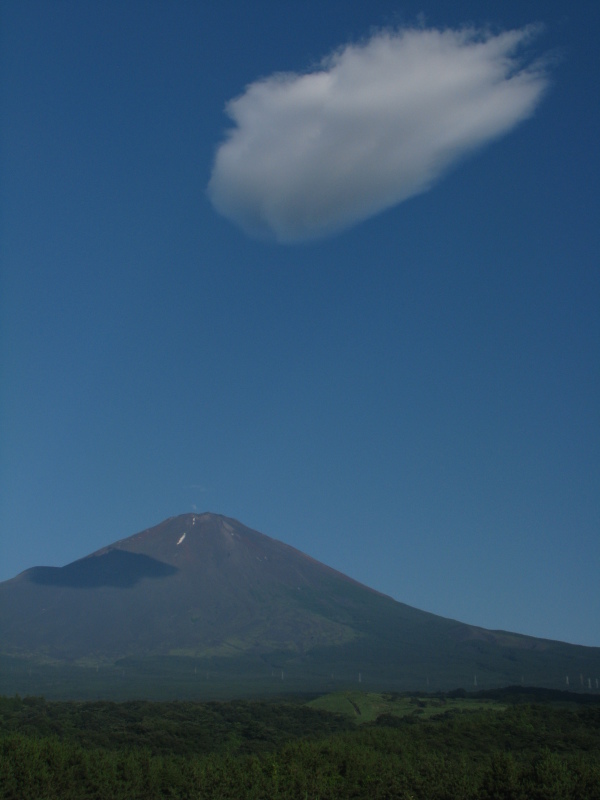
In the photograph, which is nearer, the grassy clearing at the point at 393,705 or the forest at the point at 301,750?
the forest at the point at 301,750

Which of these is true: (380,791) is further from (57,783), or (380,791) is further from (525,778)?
(57,783)

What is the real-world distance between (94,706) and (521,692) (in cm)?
4804

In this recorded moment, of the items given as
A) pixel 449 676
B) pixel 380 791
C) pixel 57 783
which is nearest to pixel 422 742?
pixel 380 791

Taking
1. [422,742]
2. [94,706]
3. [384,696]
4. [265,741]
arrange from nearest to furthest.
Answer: [422,742] → [265,741] → [94,706] → [384,696]

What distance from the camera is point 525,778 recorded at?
96.1 ft

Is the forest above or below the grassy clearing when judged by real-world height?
above

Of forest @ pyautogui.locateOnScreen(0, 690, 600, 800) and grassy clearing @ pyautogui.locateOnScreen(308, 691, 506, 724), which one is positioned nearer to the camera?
forest @ pyautogui.locateOnScreen(0, 690, 600, 800)

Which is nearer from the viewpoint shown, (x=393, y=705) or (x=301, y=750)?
(x=301, y=750)

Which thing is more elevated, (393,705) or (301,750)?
(301,750)

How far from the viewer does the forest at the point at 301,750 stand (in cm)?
3033

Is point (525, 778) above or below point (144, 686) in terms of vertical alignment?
above

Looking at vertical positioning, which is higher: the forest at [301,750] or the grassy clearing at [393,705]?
the forest at [301,750]

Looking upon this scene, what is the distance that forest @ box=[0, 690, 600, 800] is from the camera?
1194 inches

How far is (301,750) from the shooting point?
36438 millimetres
